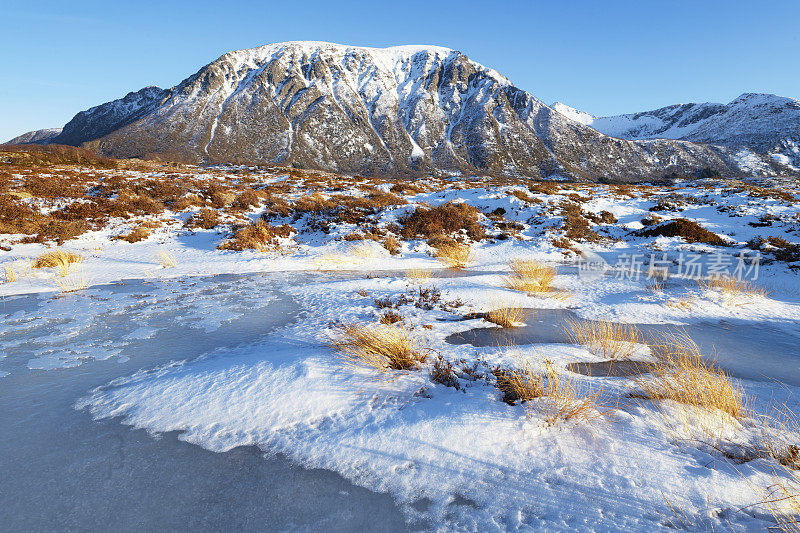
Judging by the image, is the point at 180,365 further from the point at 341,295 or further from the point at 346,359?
the point at 341,295

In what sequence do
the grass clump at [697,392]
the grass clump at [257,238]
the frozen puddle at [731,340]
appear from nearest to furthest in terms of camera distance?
the grass clump at [697,392] < the frozen puddle at [731,340] < the grass clump at [257,238]

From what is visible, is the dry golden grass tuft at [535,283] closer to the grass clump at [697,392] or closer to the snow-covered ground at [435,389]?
the snow-covered ground at [435,389]

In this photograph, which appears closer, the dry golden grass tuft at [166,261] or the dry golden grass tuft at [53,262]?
the dry golden grass tuft at [53,262]

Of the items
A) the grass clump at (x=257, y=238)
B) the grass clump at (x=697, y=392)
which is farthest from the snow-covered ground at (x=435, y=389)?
the grass clump at (x=257, y=238)

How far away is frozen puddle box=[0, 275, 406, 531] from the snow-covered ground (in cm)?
11

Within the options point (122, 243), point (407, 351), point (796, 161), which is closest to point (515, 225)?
point (407, 351)

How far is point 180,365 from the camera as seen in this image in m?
4.29

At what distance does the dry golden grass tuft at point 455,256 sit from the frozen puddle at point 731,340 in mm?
5291

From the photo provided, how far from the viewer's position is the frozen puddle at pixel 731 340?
448cm

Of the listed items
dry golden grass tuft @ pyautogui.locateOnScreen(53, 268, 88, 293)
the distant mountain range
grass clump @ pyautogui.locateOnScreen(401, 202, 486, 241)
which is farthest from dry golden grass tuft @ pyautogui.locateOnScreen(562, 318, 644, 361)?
the distant mountain range

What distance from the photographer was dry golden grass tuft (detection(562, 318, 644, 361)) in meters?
4.74

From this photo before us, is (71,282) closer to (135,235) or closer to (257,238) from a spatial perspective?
(135,235)

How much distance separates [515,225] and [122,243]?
1634 cm

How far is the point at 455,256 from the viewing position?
12.0 m
